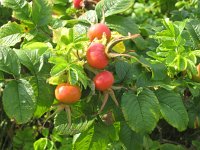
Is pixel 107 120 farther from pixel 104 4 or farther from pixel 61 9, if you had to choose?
pixel 61 9

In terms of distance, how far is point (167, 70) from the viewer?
1619mm

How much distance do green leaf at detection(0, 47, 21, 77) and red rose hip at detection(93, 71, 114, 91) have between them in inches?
10.3

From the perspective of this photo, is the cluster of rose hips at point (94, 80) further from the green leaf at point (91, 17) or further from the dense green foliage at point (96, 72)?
the green leaf at point (91, 17)

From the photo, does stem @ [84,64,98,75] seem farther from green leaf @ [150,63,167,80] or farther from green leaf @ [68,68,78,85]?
green leaf @ [150,63,167,80]

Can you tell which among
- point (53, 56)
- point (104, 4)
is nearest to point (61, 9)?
point (104, 4)

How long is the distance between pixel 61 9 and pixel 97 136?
802 mm

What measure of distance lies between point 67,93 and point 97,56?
14 centimetres

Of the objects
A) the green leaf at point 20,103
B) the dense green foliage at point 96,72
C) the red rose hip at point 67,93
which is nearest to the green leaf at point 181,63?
the dense green foliage at point 96,72

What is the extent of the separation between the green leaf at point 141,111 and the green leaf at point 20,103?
279mm

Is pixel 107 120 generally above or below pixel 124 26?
below

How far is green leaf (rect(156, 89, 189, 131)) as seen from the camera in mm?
1484

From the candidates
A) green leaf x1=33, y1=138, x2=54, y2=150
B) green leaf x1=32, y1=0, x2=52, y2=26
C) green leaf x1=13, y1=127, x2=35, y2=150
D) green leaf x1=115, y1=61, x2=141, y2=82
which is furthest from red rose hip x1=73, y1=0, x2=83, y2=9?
green leaf x1=13, y1=127, x2=35, y2=150

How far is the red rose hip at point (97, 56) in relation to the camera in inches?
51.8

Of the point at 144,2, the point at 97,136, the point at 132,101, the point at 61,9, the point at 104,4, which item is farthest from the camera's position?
the point at 144,2
